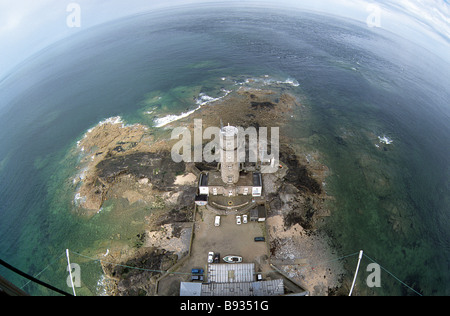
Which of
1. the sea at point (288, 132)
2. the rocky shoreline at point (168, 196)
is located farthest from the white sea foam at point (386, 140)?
the rocky shoreline at point (168, 196)

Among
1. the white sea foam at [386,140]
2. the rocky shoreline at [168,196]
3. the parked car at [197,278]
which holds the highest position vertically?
the white sea foam at [386,140]

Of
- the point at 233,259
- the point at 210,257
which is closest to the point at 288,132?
the point at 233,259

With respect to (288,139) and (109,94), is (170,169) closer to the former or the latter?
(288,139)

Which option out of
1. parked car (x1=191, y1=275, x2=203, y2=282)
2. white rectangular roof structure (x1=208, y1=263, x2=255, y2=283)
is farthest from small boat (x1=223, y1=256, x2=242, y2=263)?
parked car (x1=191, y1=275, x2=203, y2=282)

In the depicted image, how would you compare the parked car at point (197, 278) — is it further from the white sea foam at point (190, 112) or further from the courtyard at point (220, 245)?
the white sea foam at point (190, 112)
